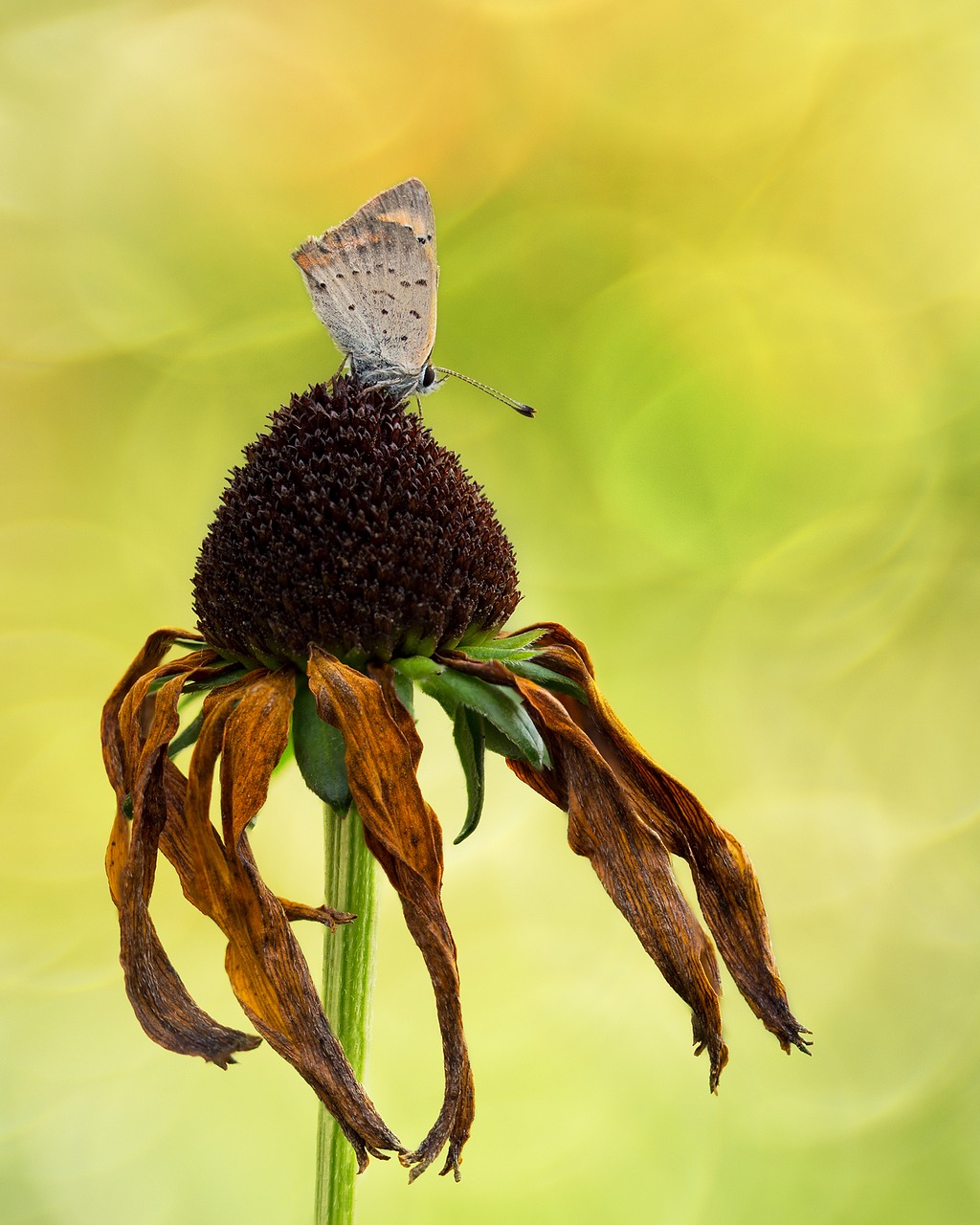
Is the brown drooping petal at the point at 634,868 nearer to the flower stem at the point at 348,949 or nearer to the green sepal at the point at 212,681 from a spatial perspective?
the flower stem at the point at 348,949

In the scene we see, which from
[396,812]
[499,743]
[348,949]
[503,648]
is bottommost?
[348,949]

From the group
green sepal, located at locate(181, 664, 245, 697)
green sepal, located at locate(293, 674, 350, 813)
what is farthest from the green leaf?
green sepal, located at locate(181, 664, 245, 697)

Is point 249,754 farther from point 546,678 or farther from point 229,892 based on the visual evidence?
point 546,678

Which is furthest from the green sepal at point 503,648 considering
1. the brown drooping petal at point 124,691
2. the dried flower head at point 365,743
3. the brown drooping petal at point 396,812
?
the brown drooping petal at point 124,691

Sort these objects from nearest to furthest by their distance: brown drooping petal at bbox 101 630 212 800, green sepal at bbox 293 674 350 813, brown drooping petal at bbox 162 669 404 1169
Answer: brown drooping petal at bbox 162 669 404 1169
green sepal at bbox 293 674 350 813
brown drooping petal at bbox 101 630 212 800

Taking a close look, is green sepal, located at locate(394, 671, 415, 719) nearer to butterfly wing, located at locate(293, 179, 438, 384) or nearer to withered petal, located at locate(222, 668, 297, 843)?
withered petal, located at locate(222, 668, 297, 843)

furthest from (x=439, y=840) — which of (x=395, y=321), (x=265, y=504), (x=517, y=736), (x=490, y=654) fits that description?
(x=395, y=321)

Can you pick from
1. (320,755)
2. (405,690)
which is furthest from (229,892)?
(405,690)
